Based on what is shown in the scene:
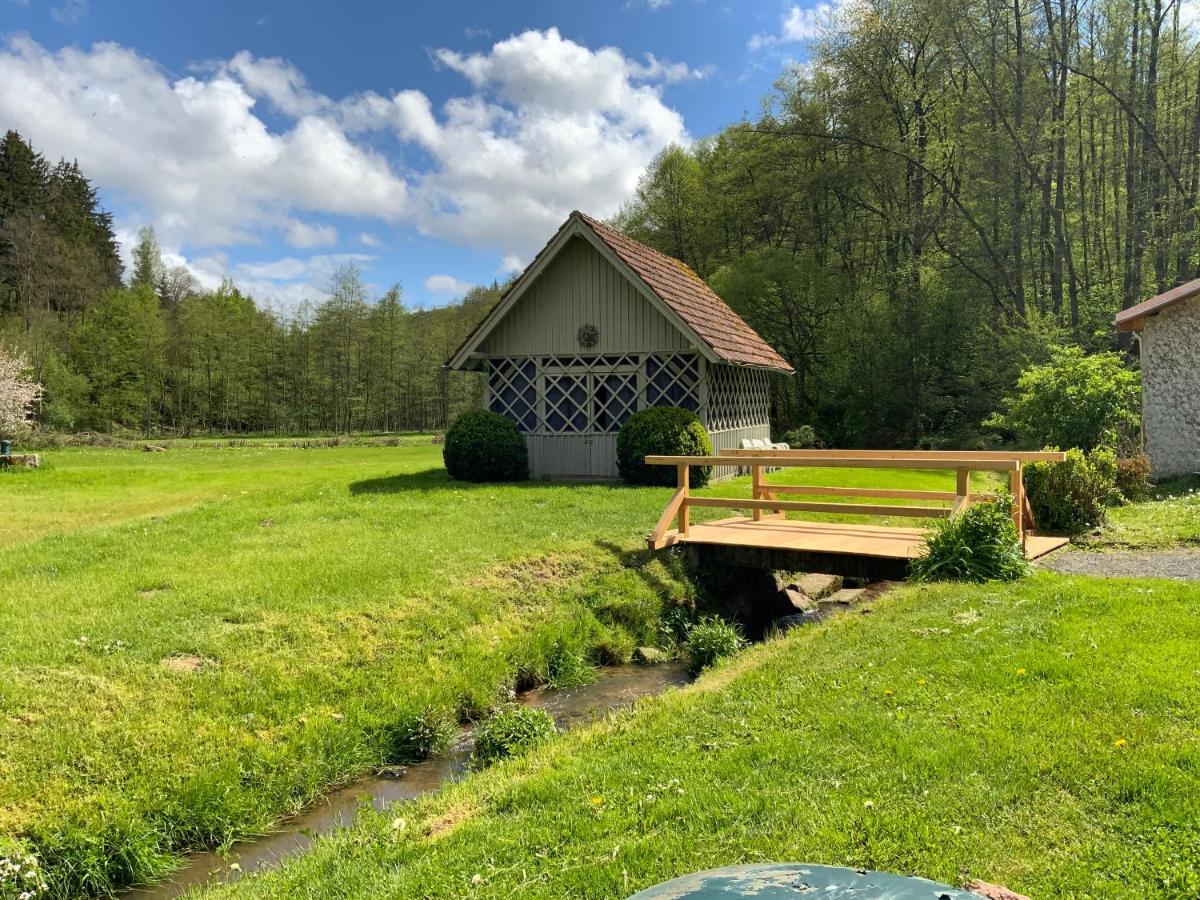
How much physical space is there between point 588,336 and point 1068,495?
402 inches

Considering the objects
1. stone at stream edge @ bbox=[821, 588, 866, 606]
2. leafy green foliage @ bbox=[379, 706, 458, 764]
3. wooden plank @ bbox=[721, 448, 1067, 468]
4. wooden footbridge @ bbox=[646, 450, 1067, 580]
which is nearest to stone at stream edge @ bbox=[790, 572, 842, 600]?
stone at stream edge @ bbox=[821, 588, 866, 606]

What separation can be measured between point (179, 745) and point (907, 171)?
30.1m

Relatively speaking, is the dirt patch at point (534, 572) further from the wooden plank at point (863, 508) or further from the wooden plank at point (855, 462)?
the wooden plank at point (863, 508)

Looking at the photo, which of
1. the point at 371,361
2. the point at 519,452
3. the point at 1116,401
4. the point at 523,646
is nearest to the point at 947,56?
the point at 1116,401

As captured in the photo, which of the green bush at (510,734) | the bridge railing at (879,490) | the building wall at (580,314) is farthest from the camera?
the building wall at (580,314)

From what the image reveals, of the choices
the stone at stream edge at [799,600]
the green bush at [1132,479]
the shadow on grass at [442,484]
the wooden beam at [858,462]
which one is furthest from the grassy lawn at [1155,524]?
the shadow on grass at [442,484]

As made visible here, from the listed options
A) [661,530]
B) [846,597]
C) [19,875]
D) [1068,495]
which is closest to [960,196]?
[1068,495]

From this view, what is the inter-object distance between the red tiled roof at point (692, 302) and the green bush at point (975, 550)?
322 inches

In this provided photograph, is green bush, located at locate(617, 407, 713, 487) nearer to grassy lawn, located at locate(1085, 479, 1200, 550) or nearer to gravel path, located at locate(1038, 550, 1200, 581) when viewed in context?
grassy lawn, located at locate(1085, 479, 1200, 550)

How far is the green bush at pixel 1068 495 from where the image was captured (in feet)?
32.5

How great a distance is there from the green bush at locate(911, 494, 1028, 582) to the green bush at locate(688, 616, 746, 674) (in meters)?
2.09

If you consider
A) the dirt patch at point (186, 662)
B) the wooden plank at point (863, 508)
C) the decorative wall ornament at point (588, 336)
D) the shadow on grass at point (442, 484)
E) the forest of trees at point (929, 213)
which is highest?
the forest of trees at point (929, 213)

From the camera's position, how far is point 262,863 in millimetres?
4344

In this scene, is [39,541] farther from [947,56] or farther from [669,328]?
[947,56]
